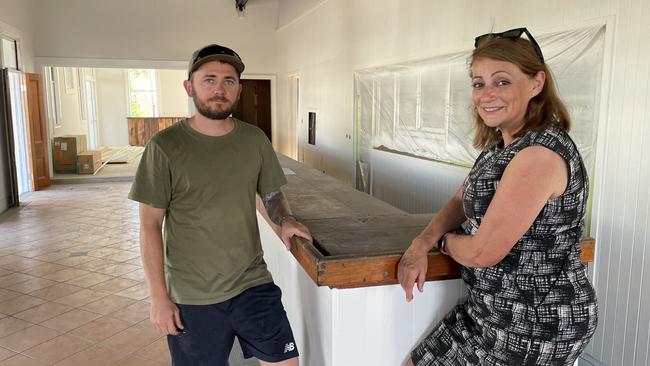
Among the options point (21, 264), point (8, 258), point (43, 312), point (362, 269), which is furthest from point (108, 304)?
point (362, 269)

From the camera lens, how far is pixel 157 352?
122 inches

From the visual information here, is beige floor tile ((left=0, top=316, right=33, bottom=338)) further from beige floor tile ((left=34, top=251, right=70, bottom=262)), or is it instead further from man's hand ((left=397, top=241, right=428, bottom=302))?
man's hand ((left=397, top=241, right=428, bottom=302))

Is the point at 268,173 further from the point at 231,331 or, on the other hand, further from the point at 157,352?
the point at 157,352

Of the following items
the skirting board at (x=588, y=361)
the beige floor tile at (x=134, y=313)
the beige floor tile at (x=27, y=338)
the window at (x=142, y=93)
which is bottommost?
the beige floor tile at (x=27, y=338)

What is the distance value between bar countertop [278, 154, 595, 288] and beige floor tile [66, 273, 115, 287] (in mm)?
2558

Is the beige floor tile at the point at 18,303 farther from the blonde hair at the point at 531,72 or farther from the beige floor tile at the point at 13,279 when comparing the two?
the blonde hair at the point at 531,72

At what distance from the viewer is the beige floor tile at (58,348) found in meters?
3.05

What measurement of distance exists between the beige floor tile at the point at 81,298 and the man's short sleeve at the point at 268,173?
2.70 meters

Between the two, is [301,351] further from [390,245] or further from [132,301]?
[132,301]

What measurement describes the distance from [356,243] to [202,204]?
1.66ft

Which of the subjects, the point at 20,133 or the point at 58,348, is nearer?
the point at 58,348

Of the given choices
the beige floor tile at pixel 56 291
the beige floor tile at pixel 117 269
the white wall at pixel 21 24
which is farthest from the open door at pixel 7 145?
the beige floor tile at pixel 56 291

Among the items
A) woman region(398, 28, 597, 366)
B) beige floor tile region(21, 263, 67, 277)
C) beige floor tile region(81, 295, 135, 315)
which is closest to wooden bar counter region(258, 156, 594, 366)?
woman region(398, 28, 597, 366)

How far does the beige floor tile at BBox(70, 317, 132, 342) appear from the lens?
10.9 ft
